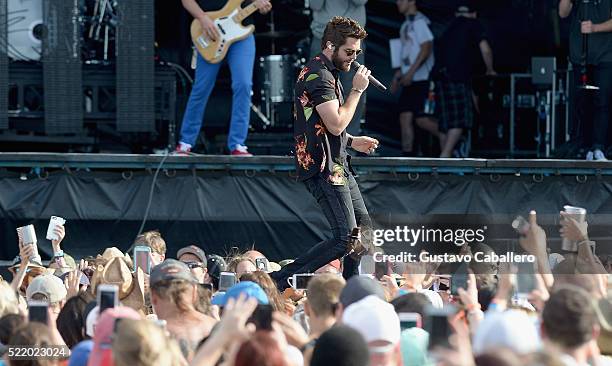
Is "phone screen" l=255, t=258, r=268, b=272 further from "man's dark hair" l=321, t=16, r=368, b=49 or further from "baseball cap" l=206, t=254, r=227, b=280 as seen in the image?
"man's dark hair" l=321, t=16, r=368, b=49

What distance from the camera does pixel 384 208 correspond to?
11.5 metres

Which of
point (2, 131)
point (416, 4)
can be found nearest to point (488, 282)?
point (2, 131)

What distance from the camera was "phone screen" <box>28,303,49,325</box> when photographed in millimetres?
5348

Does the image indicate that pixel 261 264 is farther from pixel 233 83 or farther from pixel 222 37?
pixel 222 37

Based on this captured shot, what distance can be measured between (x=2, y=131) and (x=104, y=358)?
7517 millimetres

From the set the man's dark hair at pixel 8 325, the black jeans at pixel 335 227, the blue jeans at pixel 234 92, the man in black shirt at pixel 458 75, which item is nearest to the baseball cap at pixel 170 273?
the man's dark hair at pixel 8 325

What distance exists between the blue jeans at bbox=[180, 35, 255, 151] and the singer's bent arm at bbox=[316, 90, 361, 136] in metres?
3.30

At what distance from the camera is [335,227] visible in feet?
26.6

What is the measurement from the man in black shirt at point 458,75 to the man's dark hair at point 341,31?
4830 mm

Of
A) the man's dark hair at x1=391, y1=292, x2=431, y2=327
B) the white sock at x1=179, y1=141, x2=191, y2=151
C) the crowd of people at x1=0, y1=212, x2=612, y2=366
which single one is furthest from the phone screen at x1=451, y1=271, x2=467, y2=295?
the white sock at x1=179, y1=141, x2=191, y2=151

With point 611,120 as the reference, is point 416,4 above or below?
above

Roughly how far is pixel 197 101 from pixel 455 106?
9.28ft

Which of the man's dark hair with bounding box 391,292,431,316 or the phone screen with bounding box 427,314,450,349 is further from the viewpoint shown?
the man's dark hair with bounding box 391,292,431,316

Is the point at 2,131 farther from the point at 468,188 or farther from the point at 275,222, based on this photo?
the point at 468,188
